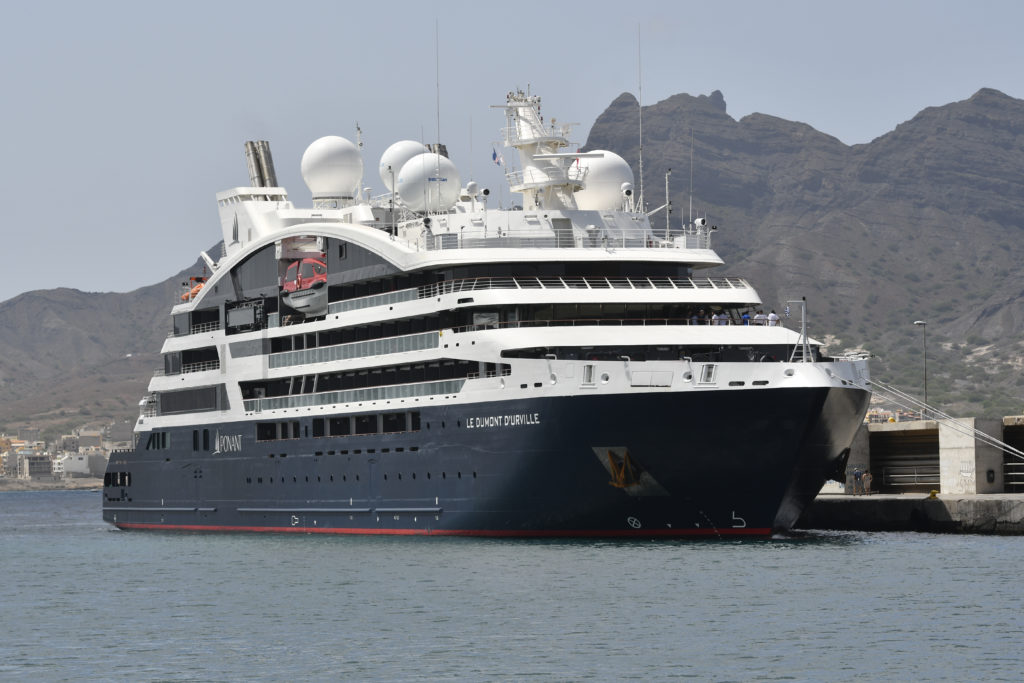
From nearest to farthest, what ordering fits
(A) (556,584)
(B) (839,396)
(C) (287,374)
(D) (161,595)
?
(A) (556,584)
(D) (161,595)
(B) (839,396)
(C) (287,374)

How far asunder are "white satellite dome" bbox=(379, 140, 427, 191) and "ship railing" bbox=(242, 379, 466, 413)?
874 cm

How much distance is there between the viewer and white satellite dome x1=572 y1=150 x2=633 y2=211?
52.0m

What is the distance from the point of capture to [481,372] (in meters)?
43.7

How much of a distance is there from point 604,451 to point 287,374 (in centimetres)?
1511

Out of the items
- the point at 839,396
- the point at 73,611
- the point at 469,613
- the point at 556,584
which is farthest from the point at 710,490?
the point at 73,611

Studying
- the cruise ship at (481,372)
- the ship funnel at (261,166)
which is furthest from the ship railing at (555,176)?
the ship funnel at (261,166)

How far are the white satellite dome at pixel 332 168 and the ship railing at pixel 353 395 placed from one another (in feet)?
27.0

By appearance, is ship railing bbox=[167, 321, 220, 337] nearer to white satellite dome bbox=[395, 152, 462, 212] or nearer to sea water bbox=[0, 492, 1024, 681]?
white satellite dome bbox=[395, 152, 462, 212]

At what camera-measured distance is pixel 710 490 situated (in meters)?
40.6

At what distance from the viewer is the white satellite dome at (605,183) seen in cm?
5197

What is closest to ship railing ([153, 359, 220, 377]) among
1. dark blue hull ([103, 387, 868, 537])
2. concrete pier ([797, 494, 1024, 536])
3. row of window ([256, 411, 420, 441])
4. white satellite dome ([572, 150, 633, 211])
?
row of window ([256, 411, 420, 441])

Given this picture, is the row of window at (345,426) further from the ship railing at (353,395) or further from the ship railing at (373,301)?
the ship railing at (373,301)

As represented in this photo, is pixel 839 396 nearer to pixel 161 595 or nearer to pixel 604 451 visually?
pixel 604 451

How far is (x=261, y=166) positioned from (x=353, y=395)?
1500 centimetres
